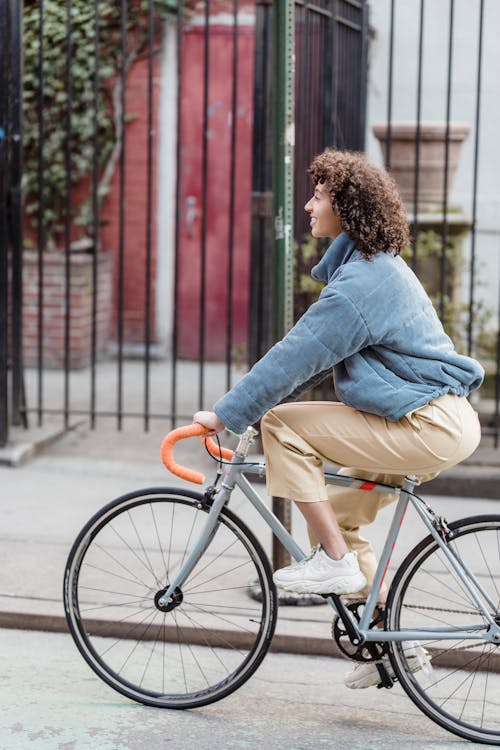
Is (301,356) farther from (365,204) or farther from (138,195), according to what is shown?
(138,195)

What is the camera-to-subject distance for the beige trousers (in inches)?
146

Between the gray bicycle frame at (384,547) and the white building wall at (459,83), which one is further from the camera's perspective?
the white building wall at (459,83)

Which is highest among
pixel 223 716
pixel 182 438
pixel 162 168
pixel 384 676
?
pixel 162 168

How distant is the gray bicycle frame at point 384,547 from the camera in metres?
3.78

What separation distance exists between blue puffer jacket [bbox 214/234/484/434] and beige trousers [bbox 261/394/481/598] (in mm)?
45

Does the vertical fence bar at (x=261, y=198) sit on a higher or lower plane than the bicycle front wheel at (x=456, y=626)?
higher

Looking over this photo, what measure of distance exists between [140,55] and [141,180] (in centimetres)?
104

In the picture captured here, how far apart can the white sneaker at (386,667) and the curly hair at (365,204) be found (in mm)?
1201

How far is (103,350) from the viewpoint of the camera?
36.7 feet

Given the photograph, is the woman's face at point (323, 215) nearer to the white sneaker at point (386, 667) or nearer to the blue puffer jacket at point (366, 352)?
the blue puffer jacket at point (366, 352)

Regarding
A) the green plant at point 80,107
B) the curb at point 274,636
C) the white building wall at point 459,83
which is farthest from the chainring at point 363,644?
the green plant at point 80,107

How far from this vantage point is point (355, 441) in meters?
3.75

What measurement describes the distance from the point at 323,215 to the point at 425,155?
4.19 m

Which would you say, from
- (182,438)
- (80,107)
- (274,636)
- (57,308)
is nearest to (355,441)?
(182,438)
